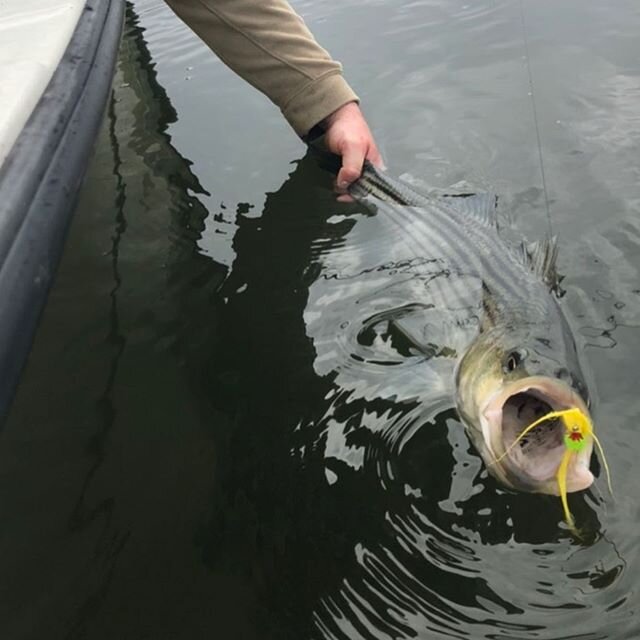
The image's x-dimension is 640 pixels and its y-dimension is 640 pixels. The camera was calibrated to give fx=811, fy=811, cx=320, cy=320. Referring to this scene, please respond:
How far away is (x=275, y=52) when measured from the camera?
3.03 meters

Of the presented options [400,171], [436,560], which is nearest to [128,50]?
[400,171]

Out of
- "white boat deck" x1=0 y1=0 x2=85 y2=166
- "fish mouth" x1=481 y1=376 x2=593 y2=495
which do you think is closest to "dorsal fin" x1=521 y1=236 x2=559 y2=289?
"fish mouth" x1=481 y1=376 x2=593 y2=495

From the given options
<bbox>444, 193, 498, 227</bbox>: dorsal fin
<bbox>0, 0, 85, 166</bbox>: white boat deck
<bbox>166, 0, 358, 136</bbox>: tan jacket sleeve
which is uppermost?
<bbox>0, 0, 85, 166</bbox>: white boat deck

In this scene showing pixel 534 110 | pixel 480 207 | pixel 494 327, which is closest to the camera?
pixel 494 327

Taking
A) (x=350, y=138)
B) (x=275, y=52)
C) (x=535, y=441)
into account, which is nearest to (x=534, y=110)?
(x=350, y=138)

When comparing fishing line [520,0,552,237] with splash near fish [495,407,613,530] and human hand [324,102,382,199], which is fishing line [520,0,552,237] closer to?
human hand [324,102,382,199]

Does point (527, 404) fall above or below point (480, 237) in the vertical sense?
above

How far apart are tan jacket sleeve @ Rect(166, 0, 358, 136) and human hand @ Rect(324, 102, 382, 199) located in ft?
0.15

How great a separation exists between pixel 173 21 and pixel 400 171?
3256mm

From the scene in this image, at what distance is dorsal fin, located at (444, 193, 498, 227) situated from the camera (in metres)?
2.79

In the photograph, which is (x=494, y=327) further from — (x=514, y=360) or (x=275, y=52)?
(x=275, y=52)

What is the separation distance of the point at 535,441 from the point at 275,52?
1901mm

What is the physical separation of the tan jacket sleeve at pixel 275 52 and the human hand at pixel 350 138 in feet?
0.15

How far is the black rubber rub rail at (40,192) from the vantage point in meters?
1.82
